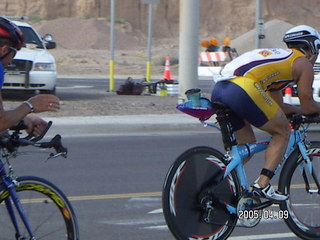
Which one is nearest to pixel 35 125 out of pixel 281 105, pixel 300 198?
pixel 281 105

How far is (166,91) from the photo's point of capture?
20562mm

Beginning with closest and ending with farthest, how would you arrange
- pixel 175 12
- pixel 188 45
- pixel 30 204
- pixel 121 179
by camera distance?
1. pixel 30 204
2. pixel 121 179
3. pixel 188 45
4. pixel 175 12

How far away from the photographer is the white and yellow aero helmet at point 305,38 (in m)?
6.34

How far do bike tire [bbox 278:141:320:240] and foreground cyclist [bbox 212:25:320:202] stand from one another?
0.49 ft

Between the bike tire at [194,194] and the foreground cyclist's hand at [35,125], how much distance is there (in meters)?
1.14

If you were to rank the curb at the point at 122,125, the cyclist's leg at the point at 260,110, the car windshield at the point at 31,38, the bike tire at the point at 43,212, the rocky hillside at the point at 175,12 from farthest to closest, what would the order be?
1. the rocky hillside at the point at 175,12
2. the car windshield at the point at 31,38
3. the curb at the point at 122,125
4. the cyclist's leg at the point at 260,110
5. the bike tire at the point at 43,212

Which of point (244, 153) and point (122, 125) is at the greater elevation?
point (244, 153)

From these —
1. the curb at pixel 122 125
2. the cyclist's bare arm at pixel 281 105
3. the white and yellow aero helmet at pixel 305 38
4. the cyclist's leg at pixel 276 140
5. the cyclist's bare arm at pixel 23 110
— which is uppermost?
the white and yellow aero helmet at pixel 305 38

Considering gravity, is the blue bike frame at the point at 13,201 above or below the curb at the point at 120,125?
above

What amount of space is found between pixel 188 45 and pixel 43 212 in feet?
39.9

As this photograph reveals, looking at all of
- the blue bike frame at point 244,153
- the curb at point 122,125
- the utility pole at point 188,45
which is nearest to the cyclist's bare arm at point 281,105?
the blue bike frame at point 244,153

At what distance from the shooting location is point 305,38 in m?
6.34

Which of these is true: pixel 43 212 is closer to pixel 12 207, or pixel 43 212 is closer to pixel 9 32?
pixel 12 207

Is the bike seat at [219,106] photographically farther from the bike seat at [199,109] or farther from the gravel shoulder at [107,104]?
the gravel shoulder at [107,104]
